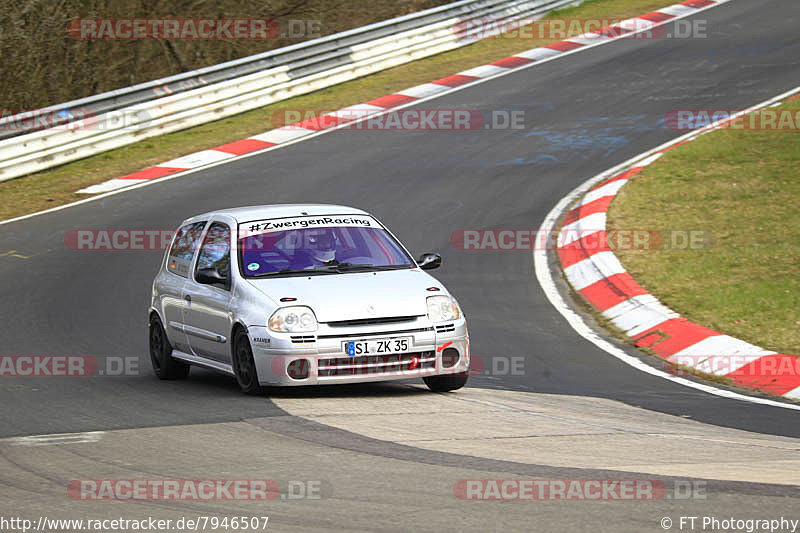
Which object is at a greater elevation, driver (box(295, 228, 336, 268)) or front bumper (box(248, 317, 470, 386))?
driver (box(295, 228, 336, 268))

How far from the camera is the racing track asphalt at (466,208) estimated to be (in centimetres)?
882

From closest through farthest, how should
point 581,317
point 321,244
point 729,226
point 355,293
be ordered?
point 355,293
point 321,244
point 581,317
point 729,226

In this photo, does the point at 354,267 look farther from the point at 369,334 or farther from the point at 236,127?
the point at 236,127

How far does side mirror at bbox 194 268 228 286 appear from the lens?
918cm

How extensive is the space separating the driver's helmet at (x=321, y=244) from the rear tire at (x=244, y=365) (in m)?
0.96

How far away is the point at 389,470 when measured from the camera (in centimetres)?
614

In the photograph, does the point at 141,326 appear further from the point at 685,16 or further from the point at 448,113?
the point at 685,16

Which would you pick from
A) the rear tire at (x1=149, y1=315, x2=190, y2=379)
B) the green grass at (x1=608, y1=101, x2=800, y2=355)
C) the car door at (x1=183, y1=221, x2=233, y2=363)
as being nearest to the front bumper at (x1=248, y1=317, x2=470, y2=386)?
the car door at (x1=183, y1=221, x2=233, y2=363)

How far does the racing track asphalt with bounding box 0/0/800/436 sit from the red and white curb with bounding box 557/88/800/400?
54cm

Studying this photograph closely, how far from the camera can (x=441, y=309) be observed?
8.69 m

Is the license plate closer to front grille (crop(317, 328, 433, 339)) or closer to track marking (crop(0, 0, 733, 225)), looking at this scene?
front grille (crop(317, 328, 433, 339))

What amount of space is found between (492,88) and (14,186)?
9.41 m

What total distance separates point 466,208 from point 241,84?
27.3ft

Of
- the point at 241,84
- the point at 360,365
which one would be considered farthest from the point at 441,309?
the point at 241,84
